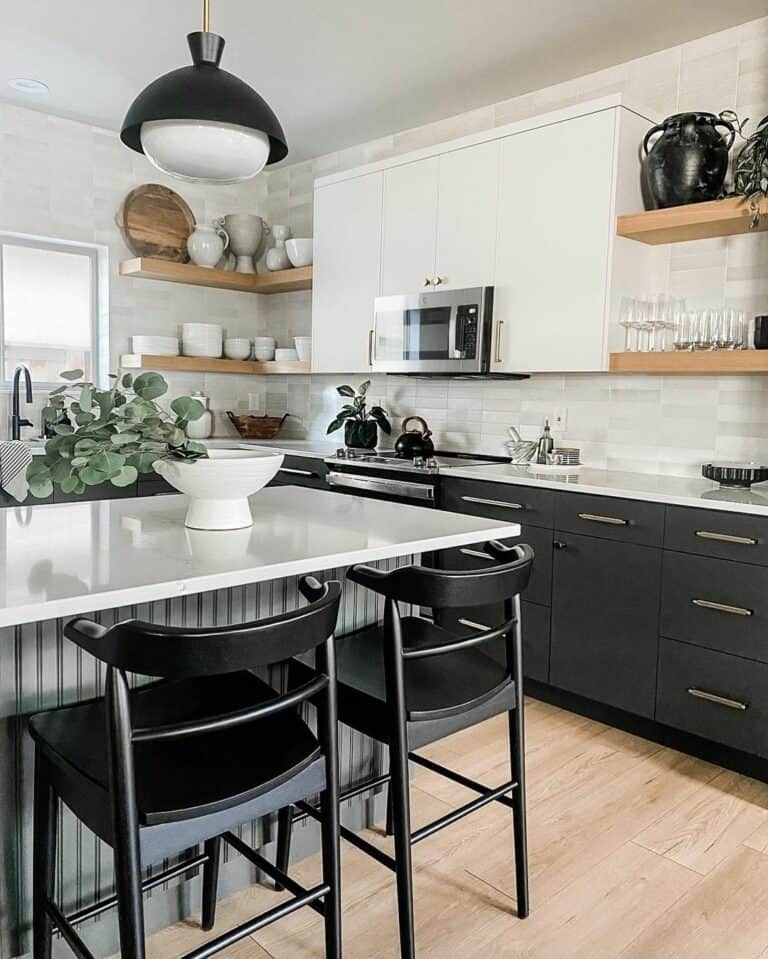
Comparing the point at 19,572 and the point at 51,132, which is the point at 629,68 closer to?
the point at 51,132

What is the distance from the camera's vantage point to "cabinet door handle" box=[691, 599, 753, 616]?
98.3 inches

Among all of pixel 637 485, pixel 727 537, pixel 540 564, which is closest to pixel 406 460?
pixel 540 564

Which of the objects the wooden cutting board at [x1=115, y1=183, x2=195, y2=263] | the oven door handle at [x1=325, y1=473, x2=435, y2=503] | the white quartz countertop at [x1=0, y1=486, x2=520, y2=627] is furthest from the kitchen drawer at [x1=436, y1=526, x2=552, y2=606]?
the wooden cutting board at [x1=115, y1=183, x2=195, y2=263]

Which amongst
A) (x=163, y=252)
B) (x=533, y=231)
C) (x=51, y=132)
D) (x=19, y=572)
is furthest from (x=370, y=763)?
(x=51, y=132)

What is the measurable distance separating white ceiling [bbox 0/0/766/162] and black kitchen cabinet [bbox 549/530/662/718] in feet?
6.32

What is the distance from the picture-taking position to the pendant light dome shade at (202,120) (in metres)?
1.80

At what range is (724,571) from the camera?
2.54 metres

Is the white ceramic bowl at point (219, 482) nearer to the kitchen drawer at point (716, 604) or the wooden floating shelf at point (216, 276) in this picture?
the kitchen drawer at point (716, 604)

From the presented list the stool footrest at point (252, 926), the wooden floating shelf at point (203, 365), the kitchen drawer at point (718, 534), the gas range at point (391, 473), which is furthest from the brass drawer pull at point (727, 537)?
the wooden floating shelf at point (203, 365)

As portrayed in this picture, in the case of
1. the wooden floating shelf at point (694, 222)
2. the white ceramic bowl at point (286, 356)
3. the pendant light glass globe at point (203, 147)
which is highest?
the wooden floating shelf at point (694, 222)

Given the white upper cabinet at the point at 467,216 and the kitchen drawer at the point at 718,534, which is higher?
the white upper cabinet at the point at 467,216

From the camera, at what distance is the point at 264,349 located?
194 inches

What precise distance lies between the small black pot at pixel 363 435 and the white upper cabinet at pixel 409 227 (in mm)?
737

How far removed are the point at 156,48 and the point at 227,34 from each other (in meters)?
0.37
